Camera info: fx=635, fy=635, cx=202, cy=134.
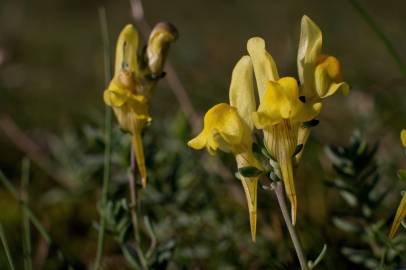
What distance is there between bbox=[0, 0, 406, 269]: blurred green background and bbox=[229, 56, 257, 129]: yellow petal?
24cm

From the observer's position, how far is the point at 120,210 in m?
1.05

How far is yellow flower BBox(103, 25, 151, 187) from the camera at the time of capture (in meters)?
1.01

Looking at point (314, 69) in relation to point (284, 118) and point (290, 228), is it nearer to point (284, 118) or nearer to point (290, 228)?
point (284, 118)

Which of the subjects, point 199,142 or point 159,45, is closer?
point 199,142

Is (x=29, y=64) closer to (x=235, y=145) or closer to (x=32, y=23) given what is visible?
(x=32, y=23)

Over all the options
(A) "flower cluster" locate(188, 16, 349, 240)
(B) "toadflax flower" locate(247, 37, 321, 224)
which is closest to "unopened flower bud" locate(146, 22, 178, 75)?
(A) "flower cluster" locate(188, 16, 349, 240)

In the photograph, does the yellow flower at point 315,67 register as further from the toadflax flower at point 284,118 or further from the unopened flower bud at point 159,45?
the unopened flower bud at point 159,45

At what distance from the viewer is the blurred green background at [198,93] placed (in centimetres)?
143

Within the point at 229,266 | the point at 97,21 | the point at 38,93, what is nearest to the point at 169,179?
the point at 229,266

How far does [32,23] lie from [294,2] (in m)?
2.41

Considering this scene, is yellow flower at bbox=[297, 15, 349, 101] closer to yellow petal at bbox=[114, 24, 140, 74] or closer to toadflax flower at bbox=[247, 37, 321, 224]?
toadflax flower at bbox=[247, 37, 321, 224]

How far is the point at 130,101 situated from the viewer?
3.34 ft

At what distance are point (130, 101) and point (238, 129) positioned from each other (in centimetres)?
24

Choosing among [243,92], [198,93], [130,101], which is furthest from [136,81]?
[198,93]
